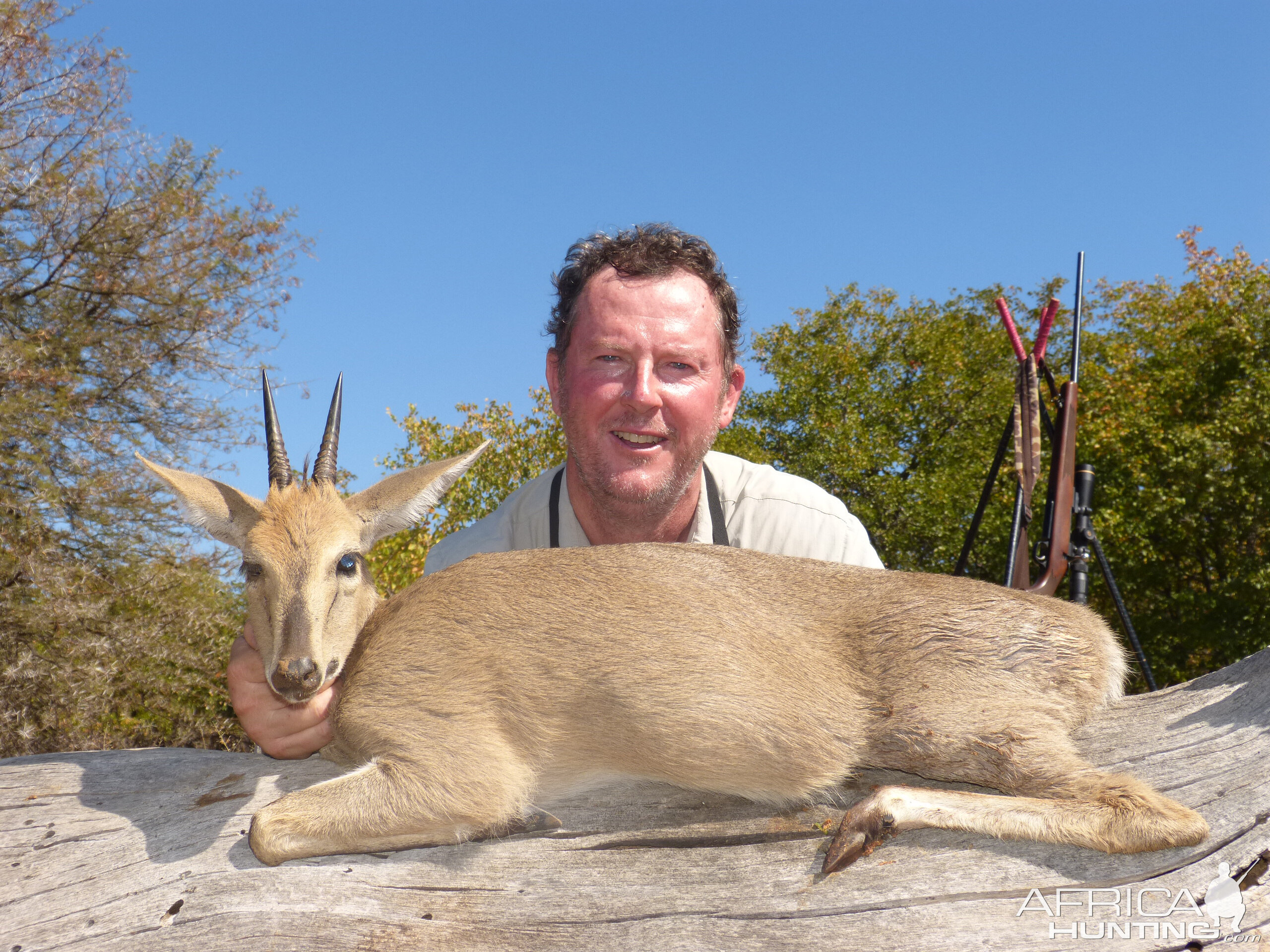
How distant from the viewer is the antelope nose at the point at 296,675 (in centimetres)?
302

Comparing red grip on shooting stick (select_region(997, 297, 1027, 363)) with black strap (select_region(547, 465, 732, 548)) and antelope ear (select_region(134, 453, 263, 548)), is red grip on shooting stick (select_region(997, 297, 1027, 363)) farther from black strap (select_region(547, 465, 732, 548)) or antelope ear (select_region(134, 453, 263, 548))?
antelope ear (select_region(134, 453, 263, 548))

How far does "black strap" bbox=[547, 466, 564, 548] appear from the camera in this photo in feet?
18.1

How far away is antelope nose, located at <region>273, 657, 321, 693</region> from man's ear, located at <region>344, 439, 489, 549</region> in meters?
0.79

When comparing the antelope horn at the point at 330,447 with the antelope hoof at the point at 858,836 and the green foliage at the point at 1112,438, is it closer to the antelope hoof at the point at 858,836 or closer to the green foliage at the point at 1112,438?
the antelope hoof at the point at 858,836

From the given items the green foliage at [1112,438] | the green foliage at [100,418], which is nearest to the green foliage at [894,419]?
the green foliage at [1112,438]

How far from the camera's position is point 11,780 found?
3773 millimetres

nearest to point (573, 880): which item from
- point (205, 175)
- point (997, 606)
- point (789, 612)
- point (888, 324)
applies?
point (789, 612)

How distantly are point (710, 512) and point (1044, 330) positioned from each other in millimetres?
3821

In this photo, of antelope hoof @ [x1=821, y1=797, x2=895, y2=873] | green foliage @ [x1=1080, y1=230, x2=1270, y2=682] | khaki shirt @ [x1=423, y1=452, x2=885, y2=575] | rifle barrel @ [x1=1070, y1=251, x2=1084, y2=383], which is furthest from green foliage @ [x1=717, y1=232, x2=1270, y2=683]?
antelope hoof @ [x1=821, y1=797, x2=895, y2=873]

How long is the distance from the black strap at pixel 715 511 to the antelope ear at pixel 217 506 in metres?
2.73

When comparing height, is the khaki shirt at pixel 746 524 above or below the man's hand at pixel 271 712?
above

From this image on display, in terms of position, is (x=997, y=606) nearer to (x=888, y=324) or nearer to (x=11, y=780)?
(x=11, y=780)

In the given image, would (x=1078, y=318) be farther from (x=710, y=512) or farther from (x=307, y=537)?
(x=307, y=537)

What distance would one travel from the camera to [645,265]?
17.0ft
